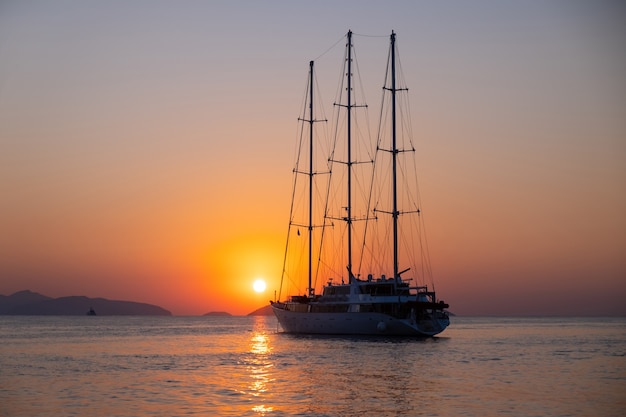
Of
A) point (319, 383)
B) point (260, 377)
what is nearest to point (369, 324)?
point (260, 377)

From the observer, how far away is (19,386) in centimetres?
4603

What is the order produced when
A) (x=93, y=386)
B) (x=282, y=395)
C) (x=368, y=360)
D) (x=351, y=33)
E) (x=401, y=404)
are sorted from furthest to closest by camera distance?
(x=351, y=33)
(x=368, y=360)
(x=93, y=386)
(x=282, y=395)
(x=401, y=404)

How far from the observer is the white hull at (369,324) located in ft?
278

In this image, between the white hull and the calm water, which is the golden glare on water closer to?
the calm water

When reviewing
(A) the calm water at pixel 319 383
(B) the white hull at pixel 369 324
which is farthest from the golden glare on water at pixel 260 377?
(B) the white hull at pixel 369 324

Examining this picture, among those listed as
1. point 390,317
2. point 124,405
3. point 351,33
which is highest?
point 351,33

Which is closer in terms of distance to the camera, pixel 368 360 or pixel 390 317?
pixel 368 360

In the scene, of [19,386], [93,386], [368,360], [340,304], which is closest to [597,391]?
[368,360]

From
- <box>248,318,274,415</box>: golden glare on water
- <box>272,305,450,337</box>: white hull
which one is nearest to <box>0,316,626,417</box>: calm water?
<box>248,318,274,415</box>: golden glare on water

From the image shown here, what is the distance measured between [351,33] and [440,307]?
117 ft

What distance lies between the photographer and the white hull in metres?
84.9

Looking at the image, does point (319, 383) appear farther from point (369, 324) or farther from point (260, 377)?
point (369, 324)

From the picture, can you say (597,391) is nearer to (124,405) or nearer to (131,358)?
(124,405)

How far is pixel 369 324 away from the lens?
86.6 m
